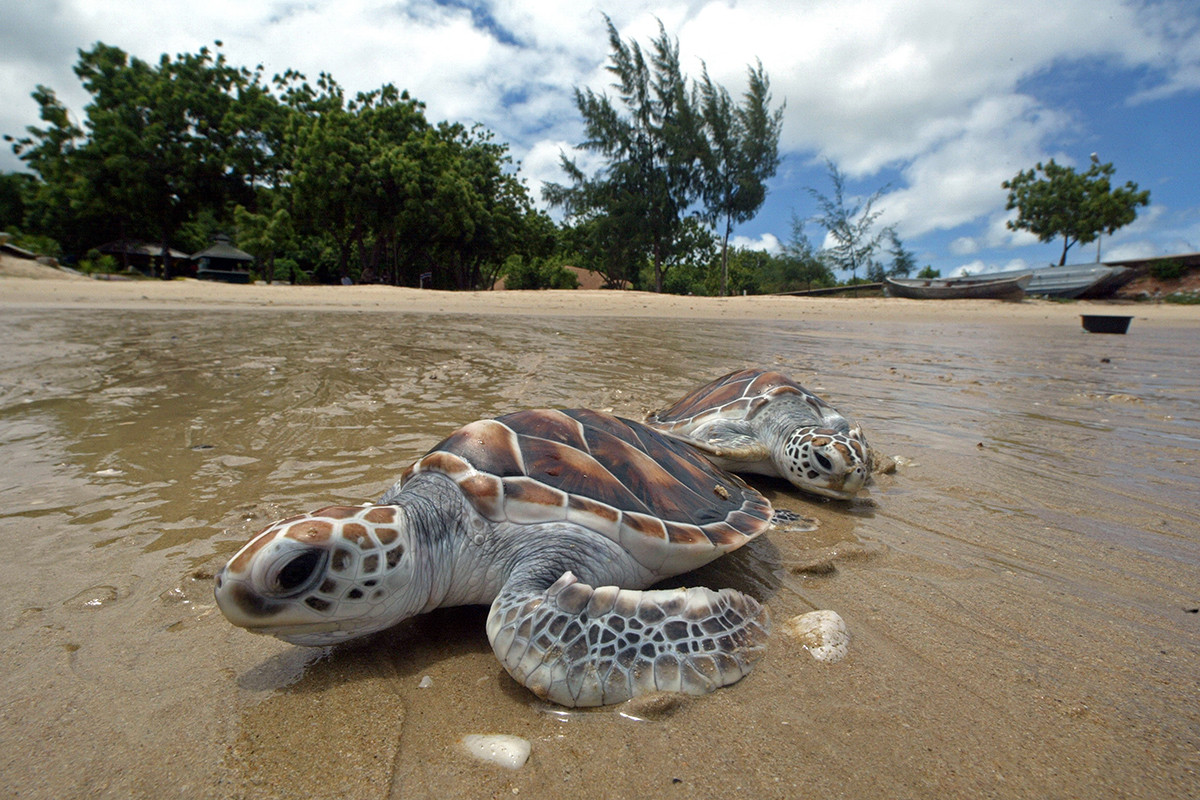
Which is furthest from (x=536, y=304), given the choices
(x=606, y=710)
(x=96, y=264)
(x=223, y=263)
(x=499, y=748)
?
(x=223, y=263)

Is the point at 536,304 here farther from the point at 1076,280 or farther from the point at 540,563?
the point at 1076,280

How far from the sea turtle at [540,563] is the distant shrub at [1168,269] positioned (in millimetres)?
37326

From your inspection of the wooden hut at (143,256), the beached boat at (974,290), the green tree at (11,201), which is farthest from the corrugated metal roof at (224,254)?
the beached boat at (974,290)

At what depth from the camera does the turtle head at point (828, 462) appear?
9.86ft

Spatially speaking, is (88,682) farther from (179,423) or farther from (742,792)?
(179,423)

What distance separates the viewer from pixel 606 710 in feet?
4.99

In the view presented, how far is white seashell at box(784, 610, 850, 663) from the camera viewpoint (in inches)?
68.2

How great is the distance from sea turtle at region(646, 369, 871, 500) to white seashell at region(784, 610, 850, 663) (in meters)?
1.27

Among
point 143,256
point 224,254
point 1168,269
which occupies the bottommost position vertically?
point 143,256

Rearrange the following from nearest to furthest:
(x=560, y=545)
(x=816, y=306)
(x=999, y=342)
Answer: (x=560, y=545)
(x=999, y=342)
(x=816, y=306)

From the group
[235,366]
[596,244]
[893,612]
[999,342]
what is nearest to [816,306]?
[999,342]

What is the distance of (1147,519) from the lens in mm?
2662

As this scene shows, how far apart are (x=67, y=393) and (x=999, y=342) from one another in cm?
1396

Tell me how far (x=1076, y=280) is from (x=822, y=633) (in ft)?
104
